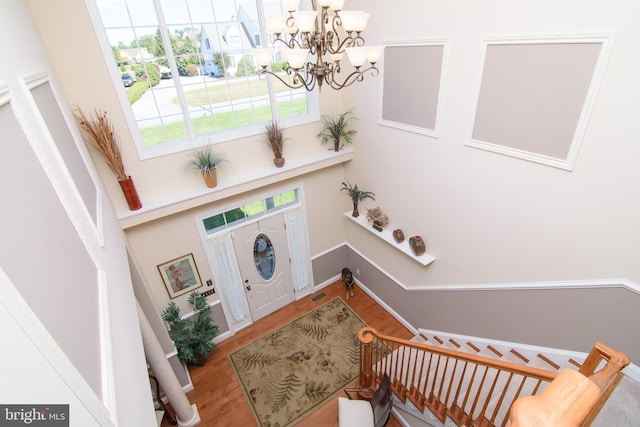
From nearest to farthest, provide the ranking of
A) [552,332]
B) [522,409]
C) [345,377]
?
[522,409], [552,332], [345,377]

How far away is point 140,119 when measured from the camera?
3.63m

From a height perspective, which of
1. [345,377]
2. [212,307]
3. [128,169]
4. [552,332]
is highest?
[128,169]

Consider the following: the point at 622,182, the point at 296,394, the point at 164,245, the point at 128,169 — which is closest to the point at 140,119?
the point at 128,169

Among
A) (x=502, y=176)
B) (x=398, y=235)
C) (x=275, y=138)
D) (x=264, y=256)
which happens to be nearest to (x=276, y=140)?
(x=275, y=138)

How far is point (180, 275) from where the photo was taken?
437cm

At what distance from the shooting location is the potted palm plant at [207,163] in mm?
3906

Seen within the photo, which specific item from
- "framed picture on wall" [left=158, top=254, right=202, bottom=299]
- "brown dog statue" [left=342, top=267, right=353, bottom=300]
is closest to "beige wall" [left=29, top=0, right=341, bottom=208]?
"framed picture on wall" [left=158, top=254, right=202, bottom=299]

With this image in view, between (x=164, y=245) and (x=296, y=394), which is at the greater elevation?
(x=164, y=245)

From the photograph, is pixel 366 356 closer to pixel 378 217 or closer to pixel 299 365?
pixel 299 365

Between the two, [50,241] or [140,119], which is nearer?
[50,241]

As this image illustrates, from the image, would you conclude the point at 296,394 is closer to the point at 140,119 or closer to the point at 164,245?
the point at 164,245

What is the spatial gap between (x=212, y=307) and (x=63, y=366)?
4.26m

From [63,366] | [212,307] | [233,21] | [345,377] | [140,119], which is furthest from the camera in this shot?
[212,307]

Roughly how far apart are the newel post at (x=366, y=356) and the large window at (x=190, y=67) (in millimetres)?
3061
